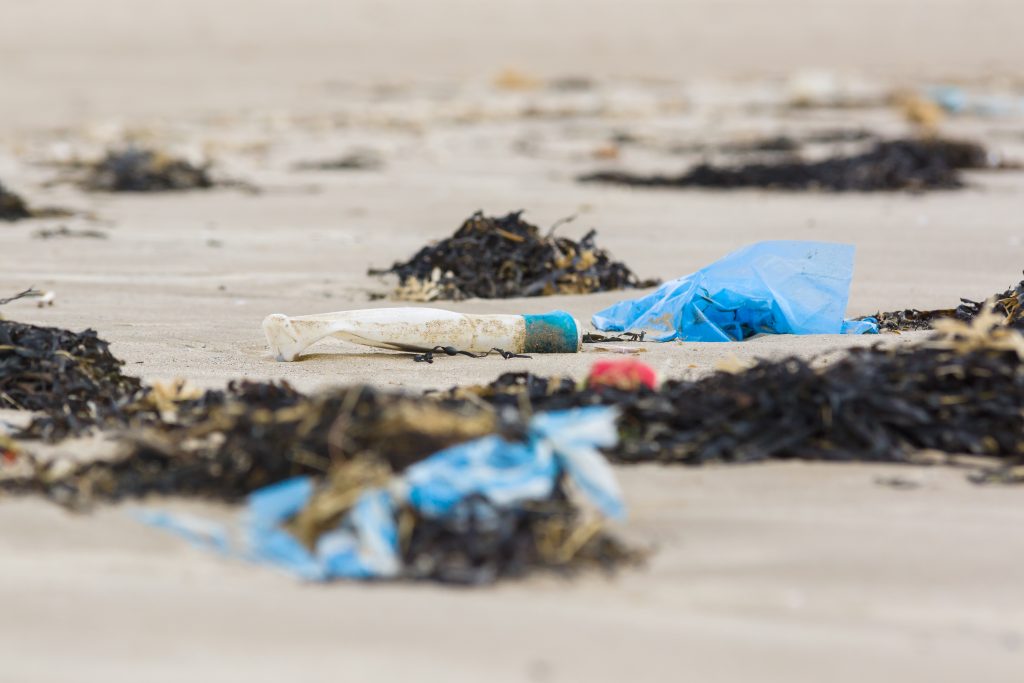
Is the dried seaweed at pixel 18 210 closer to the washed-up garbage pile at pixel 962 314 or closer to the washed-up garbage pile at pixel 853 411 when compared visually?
the washed-up garbage pile at pixel 962 314

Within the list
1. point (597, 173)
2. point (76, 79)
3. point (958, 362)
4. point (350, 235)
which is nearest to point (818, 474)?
point (958, 362)

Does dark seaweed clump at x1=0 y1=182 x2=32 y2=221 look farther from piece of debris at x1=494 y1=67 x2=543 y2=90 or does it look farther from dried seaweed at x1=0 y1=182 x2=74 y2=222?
piece of debris at x1=494 y1=67 x2=543 y2=90

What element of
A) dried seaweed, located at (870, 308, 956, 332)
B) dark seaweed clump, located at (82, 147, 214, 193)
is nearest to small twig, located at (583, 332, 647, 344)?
dried seaweed, located at (870, 308, 956, 332)

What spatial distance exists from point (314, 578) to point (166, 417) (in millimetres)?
1256

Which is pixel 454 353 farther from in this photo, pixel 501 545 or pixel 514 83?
pixel 514 83

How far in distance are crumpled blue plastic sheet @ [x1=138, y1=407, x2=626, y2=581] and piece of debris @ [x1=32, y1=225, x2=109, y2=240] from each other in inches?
233

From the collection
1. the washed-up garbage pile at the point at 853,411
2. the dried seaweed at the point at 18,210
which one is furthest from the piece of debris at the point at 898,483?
the dried seaweed at the point at 18,210

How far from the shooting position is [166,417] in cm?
363

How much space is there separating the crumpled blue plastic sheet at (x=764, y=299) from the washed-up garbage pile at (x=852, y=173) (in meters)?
5.69

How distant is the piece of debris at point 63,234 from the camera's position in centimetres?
829

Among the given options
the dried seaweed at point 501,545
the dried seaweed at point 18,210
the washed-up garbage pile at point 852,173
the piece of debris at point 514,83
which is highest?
the piece of debris at point 514,83

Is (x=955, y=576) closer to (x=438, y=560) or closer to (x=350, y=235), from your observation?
(x=438, y=560)

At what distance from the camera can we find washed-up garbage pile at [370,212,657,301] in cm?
639

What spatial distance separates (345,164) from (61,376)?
9377mm
